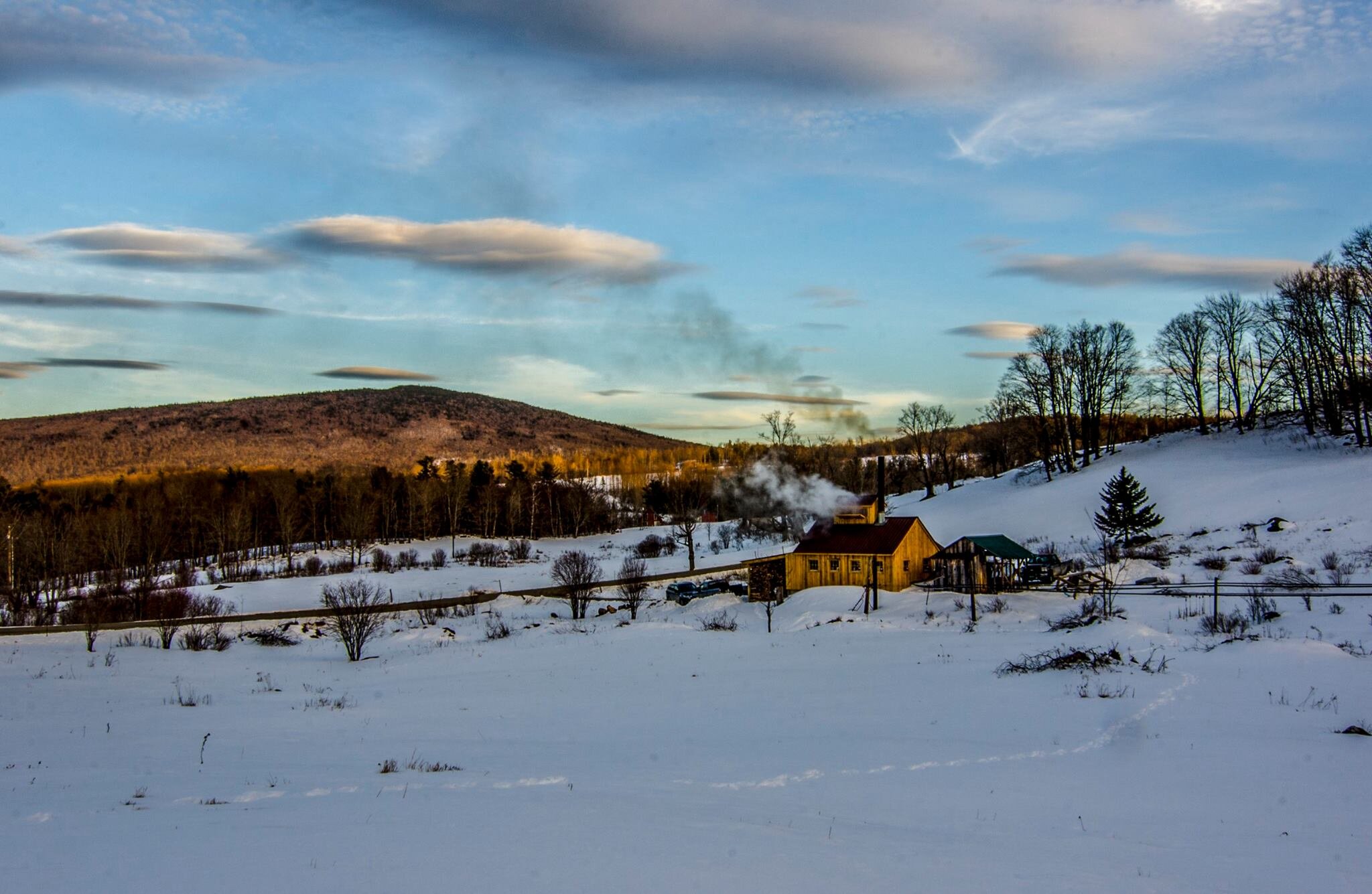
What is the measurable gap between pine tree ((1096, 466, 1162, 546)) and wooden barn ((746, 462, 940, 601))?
1084 cm

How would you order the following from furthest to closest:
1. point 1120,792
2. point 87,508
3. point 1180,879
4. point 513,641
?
point 87,508, point 513,641, point 1120,792, point 1180,879

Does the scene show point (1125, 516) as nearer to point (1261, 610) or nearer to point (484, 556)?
point (1261, 610)

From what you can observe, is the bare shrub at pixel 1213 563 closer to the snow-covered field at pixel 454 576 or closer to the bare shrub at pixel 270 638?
the snow-covered field at pixel 454 576

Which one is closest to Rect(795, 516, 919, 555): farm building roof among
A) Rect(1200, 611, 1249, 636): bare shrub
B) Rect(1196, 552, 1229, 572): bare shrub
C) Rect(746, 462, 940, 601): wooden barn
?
Rect(746, 462, 940, 601): wooden barn

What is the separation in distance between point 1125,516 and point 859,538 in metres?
16.5

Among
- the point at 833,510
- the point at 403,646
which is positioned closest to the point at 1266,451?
the point at 833,510

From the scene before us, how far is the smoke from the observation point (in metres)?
45.0

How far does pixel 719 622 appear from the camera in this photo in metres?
35.9

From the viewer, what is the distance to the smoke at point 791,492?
4500 centimetres

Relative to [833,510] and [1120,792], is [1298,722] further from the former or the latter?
[833,510]

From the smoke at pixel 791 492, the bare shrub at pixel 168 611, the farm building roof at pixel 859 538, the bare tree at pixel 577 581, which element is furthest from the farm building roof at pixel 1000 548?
the bare shrub at pixel 168 611

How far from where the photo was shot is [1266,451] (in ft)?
186

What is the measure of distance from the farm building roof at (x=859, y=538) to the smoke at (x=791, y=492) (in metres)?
1.79

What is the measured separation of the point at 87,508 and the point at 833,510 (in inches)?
3756
